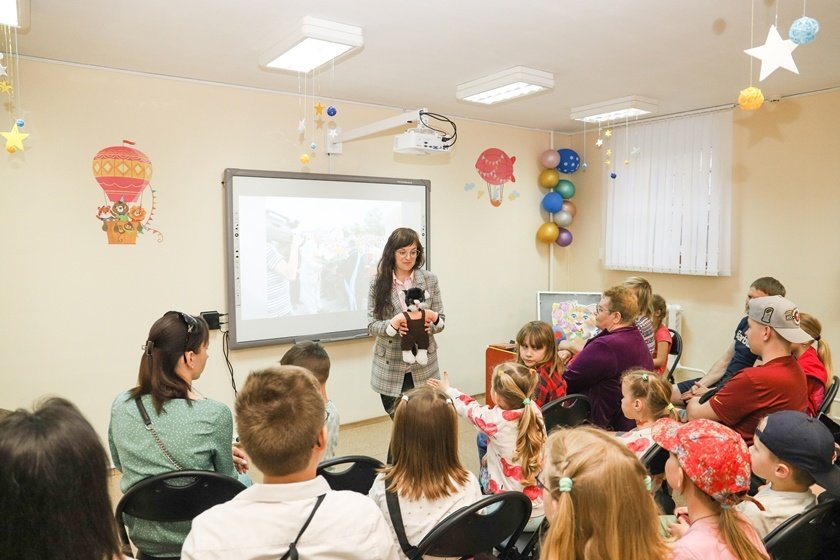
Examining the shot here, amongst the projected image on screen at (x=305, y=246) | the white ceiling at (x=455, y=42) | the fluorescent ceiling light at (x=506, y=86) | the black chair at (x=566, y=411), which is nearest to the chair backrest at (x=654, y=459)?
the black chair at (x=566, y=411)

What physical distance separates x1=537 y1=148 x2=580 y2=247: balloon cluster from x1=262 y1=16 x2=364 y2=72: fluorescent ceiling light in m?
3.13

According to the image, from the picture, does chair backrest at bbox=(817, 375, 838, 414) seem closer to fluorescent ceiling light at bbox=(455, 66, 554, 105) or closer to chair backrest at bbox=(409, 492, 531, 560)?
chair backrest at bbox=(409, 492, 531, 560)

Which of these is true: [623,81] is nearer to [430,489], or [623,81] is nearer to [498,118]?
[498,118]

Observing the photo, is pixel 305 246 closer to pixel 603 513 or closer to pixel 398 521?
pixel 398 521

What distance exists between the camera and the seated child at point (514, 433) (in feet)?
6.86

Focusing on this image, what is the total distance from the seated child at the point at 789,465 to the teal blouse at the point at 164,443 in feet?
5.40

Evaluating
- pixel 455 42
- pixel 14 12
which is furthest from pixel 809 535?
pixel 14 12

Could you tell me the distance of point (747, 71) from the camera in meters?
3.59

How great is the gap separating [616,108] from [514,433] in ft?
10.4

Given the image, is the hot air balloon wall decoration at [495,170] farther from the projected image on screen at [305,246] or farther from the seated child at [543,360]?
the seated child at [543,360]

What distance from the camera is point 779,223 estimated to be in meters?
4.43

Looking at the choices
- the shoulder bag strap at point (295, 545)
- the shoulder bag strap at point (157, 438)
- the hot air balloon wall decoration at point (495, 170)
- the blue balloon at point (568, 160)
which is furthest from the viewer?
the blue balloon at point (568, 160)

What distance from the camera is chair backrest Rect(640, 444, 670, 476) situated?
2008 millimetres

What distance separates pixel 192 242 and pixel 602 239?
12.6 feet
